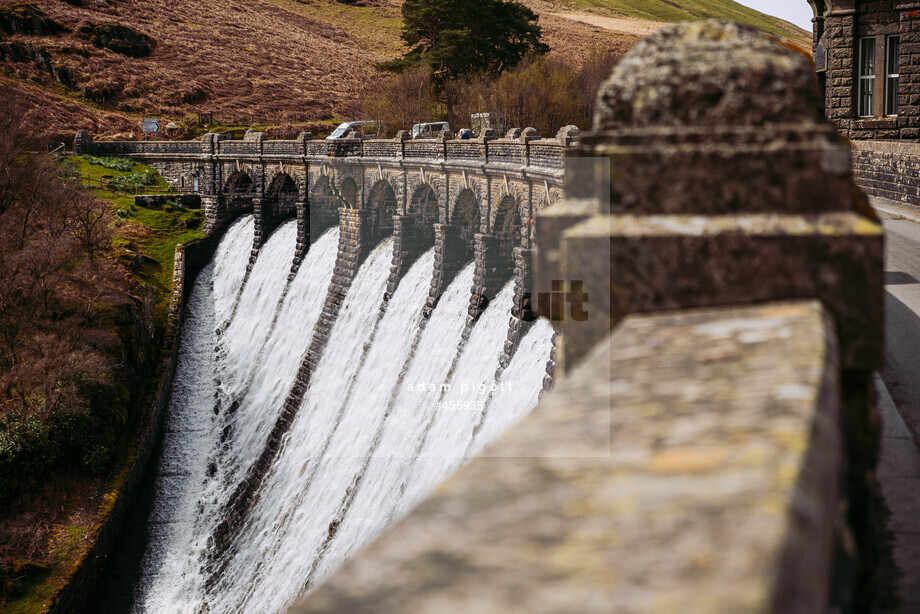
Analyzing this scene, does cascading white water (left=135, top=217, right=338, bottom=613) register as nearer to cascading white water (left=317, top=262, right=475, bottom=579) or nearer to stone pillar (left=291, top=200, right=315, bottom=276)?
stone pillar (left=291, top=200, right=315, bottom=276)

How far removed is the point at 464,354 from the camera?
24.5m

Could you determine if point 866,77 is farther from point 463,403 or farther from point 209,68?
point 209,68

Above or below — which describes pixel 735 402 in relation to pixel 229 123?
below

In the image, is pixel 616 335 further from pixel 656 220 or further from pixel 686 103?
pixel 686 103

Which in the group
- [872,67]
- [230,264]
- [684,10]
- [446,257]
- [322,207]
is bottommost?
[230,264]

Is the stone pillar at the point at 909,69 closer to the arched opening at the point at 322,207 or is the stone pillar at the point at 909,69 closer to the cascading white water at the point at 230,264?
the arched opening at the point at 322,207

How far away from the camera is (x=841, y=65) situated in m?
27.9

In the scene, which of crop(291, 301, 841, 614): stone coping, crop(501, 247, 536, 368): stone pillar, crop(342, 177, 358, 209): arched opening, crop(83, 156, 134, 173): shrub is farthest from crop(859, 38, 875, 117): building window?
crop(83, 156, 134, 173): shrub

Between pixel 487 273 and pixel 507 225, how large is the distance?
1.57 meters

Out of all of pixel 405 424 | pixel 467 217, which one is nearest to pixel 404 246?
pixel 467 217

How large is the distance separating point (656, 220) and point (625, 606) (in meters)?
2.03

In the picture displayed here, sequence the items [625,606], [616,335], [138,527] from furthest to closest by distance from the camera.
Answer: [138,527] → [616,335] → [625,606]

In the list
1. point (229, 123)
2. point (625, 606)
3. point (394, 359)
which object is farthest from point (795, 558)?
point (229, 123)

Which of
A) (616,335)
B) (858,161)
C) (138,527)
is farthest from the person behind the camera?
(138,527)
